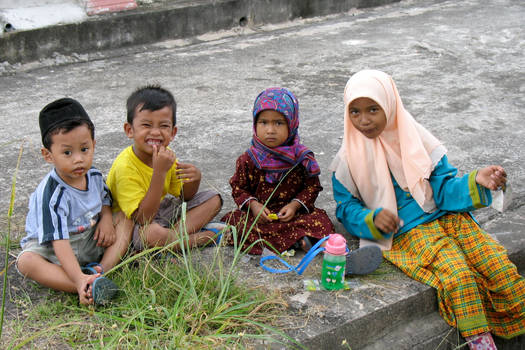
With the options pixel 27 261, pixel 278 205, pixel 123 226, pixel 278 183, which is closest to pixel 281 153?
pixel 278 183

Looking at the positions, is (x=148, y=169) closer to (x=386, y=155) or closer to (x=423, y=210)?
(x=386, y=155)

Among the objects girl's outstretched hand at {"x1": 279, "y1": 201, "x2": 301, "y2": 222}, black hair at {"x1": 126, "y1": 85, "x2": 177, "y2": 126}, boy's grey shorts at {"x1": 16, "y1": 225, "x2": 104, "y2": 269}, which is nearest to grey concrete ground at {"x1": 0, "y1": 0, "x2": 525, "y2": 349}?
girl's outstretched hand at {"x1": 279, "y1": 201, "x2": 301, "y2": 222}

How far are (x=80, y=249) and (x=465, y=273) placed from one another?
1.71 meters

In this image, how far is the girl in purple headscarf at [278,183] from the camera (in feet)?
9.97

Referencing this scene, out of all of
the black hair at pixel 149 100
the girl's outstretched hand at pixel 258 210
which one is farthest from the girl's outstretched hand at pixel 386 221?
the black hair at pixel 149 100

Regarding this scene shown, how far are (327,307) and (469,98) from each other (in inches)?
129

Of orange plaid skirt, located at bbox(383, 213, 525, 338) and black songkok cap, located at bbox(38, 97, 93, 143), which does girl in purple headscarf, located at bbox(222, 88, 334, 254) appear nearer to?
orange plaid skirt, located at bbox(383, 213, 525, 338)

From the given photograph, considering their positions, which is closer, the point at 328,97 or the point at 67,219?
the point at 67,219

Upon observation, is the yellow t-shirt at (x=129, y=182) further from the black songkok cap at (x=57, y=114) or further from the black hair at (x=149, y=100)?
the black songkok cap at (x=57, y=114)

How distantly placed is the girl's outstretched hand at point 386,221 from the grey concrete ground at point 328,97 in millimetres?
199

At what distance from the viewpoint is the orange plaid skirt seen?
278 cm

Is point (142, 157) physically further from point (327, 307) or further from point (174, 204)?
point (327, 307)

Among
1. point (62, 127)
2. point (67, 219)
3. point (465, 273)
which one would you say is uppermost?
point (62, 127)

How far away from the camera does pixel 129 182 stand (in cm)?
292
